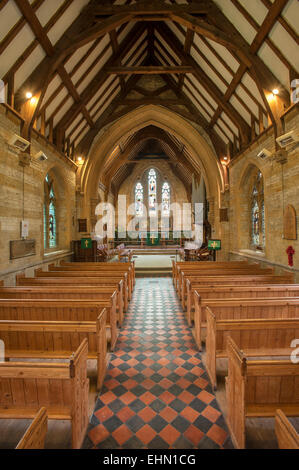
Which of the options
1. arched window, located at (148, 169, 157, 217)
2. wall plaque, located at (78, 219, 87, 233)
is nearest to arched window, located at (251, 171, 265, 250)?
wall plaque, located at (78, 219, 87, 233)

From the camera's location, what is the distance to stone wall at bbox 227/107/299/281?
5258 millimetres

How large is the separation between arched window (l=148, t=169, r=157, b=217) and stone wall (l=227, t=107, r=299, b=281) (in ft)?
37.5

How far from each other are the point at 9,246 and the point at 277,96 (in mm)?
6943

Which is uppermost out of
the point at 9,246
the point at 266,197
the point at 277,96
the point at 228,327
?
the point at 277,96

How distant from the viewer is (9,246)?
523 cm

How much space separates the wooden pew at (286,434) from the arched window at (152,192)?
63.1 feet

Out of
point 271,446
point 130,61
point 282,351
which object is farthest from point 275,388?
point 130,61

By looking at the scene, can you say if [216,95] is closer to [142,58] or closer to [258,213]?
[258,213]

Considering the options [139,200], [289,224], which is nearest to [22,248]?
[289,224]

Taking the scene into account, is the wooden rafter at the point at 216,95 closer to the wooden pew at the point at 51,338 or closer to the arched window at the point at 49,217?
the arched window at the point at 49,217

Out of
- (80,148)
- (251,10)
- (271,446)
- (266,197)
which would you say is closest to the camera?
(271,446)

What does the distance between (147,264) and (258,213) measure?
497cm

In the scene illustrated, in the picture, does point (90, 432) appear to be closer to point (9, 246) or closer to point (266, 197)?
point (9, 246)

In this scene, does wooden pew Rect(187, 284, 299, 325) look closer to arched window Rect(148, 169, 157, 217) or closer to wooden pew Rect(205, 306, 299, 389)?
wooden pew Rect(205, 306, 299, 389)
